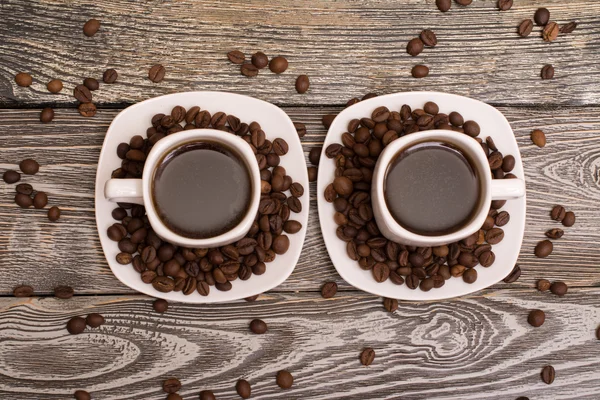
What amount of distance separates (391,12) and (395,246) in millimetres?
496

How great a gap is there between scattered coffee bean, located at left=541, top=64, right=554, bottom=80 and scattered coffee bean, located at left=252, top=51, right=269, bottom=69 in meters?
0.58

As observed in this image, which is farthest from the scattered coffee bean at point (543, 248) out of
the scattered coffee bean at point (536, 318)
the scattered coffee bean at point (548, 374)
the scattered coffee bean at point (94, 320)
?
the scattered coffee bean at point (94, 320)

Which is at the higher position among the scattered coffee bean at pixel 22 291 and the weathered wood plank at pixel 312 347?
the scattered coffee bean at pixel 22 291

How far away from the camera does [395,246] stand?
3.46 feet

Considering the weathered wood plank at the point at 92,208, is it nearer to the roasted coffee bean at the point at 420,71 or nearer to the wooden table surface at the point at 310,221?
the wooden table surface at the point at 310,221

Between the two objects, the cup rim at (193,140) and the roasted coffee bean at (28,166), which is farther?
the roasted coffee bean at (28,166)

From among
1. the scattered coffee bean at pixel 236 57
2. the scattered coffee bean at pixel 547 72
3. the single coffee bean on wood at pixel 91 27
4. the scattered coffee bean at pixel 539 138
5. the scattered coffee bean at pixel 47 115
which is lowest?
the scattered coffee bean at pixel 539 138

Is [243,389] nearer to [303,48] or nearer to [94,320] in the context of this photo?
[94,320]

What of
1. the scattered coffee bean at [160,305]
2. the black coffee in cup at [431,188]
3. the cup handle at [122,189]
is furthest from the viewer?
the scattered coffee bean at [160,305]

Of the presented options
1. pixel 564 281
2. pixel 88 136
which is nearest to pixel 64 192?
pixel 88 136

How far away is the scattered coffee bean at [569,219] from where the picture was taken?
1155mm

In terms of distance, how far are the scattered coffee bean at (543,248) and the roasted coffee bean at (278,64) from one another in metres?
0.64

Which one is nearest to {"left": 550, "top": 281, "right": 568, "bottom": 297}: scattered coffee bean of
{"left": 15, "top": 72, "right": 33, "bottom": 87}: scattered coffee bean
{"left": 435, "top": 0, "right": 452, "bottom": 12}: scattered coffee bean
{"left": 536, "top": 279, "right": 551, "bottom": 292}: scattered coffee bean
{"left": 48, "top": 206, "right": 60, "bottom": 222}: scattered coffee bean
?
{"left": 536, "top": 279, "right": 551, "bottom": 292}: scattered coffee bean

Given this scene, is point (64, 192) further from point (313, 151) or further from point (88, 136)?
point (313, 151)
